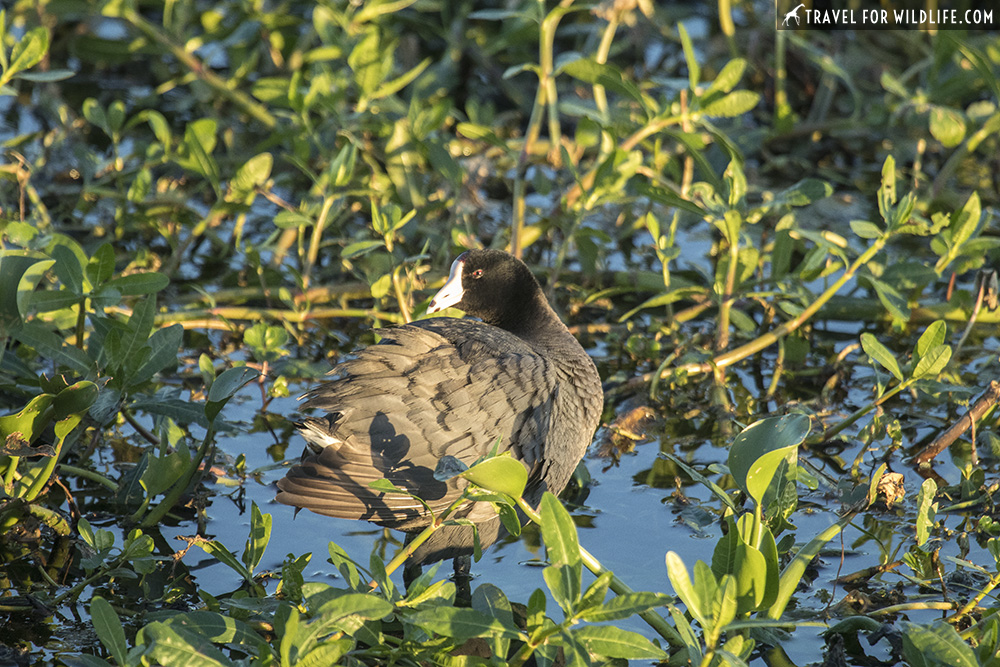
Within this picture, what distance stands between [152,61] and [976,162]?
14.0ft

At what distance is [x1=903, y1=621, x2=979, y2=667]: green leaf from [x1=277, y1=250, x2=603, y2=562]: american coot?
0.92 meters

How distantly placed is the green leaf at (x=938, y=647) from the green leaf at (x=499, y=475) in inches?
32.0

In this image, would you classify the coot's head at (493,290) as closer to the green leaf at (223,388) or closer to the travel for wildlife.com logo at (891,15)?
the green leaf at (223,388)

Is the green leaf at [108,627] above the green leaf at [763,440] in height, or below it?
below

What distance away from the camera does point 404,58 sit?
545 centimetres

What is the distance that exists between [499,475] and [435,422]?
1.89 ft

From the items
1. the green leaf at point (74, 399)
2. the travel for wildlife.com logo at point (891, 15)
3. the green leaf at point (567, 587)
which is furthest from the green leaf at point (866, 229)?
the travel for wildlife.com logo at point (891, 15)

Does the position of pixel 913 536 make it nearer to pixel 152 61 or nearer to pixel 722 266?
pixel 722 266

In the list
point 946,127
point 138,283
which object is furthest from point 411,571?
point 946,127

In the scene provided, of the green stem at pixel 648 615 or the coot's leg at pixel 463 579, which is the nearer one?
the green stem at pixel 648 615

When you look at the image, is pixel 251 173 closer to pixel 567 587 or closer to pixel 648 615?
pixel 648 615

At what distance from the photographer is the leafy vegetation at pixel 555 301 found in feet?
7.12

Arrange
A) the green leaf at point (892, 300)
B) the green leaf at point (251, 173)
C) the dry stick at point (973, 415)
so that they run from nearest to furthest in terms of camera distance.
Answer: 1. the dry stick at point (973, 415)
2. the green leaf at point (892, 300)
3. the green leaf at point (251, 173)

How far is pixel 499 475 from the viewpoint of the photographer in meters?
1.94
